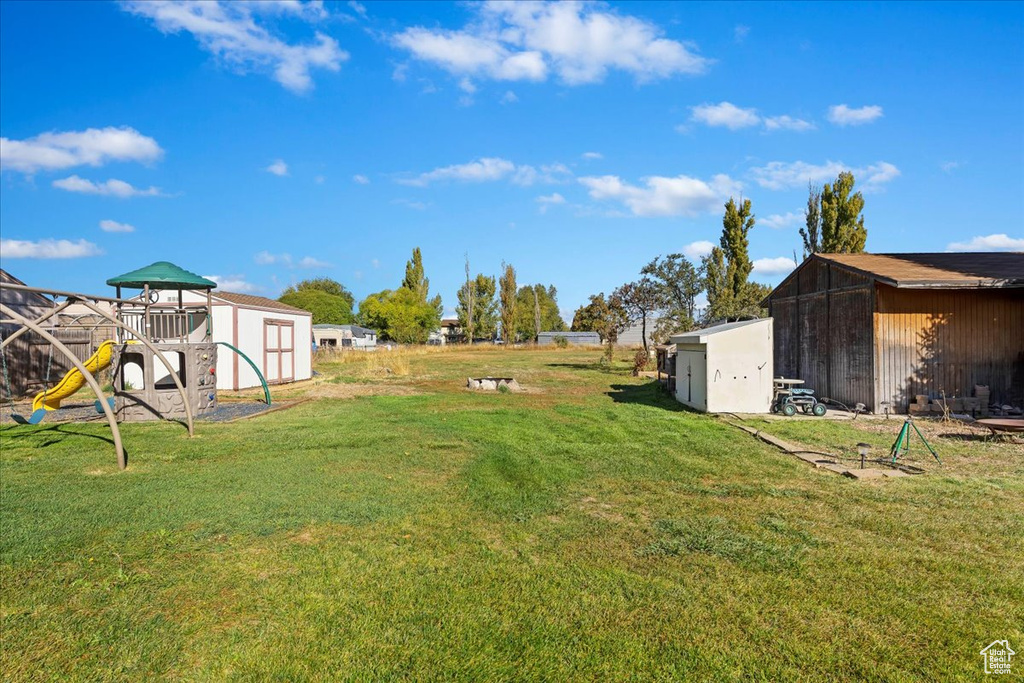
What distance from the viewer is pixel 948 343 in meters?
12.7

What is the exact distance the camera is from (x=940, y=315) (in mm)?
12758

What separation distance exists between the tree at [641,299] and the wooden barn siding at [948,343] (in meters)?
19.1

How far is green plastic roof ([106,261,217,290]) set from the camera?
12.6 metres

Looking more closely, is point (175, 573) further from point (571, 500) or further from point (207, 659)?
point (571, 500)

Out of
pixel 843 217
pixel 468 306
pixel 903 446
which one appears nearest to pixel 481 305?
pixel 468 306

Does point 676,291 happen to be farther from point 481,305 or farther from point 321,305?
point 321,305

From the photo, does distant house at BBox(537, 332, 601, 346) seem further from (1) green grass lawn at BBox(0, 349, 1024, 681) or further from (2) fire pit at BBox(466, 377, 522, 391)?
(1) green grass lawn at BBox(0, 349, 1024, 681)

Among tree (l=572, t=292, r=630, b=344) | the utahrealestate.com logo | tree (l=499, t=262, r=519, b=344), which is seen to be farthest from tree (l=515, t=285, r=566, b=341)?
the utahrealestate.com logo

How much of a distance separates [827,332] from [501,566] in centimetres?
1342

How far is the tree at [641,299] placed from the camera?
1259 inches

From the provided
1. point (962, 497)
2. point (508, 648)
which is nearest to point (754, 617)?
point (508, 648)

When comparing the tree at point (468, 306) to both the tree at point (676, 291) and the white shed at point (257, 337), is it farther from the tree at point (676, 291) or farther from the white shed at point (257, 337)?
the white shed at point (257, 337)

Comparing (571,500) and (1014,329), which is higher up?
(1014,329)

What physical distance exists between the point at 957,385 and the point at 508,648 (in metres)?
13.4
